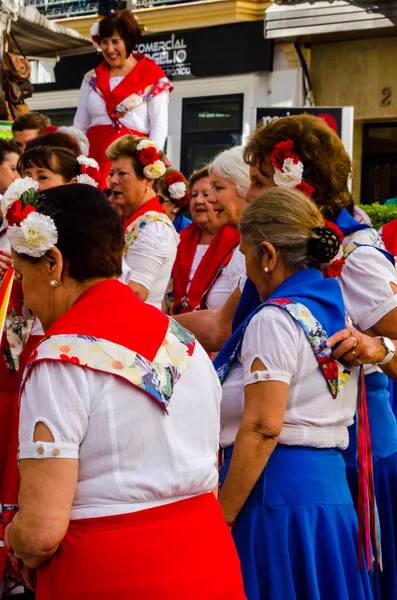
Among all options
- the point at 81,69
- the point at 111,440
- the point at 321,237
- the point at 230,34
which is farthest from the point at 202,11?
the point at 111,440

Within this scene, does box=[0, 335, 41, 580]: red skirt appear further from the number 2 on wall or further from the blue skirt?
the number 2 on wall

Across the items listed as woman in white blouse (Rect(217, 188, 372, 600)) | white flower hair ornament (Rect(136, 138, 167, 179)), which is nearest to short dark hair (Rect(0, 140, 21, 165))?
white flower hair ornament (Rect(136, 138, 167, 179))

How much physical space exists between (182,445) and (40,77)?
1955 cm

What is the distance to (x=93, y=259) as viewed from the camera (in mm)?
2727

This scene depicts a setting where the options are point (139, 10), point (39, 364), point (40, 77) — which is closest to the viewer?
point (39, 364)

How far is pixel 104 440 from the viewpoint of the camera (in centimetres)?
254

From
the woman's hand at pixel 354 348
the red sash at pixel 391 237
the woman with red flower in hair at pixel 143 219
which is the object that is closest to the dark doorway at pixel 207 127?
the red sash at pixel 391 237

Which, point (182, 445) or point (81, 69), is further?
point (81, 69)

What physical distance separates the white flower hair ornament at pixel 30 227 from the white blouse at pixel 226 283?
2681 mm

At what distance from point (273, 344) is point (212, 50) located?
15.9 m

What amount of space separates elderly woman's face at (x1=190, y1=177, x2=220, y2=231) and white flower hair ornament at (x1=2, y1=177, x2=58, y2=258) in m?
3.25

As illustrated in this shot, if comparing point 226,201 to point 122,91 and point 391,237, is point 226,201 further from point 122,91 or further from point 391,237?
point 122,91

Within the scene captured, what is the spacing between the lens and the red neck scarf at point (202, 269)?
5.83 m

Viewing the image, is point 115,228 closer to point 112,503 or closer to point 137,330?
point 137,330
